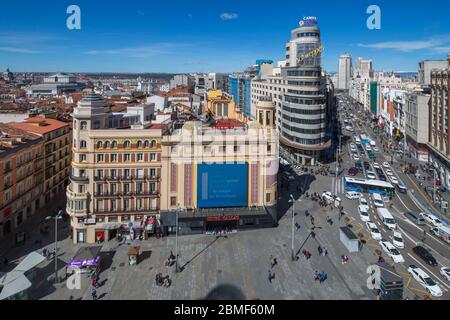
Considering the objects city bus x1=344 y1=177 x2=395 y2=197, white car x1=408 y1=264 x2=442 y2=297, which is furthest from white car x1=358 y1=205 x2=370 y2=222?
white car x1=408 y1=264 x2=442 y2=297

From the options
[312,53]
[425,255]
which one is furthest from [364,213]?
[312,53]

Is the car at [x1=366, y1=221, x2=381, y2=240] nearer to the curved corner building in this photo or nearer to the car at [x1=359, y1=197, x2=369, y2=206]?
the car at [x1=359, y1=197, x2=369, y2=206]

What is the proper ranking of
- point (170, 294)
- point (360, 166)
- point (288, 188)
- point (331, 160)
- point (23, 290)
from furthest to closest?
point (331, 160), point (360, 166), point (288, 188), point (170, 294), point (23, 290)

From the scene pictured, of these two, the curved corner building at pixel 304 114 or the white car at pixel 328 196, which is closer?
the white car at pixel 328 196

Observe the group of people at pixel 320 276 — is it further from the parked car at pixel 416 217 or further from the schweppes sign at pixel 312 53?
the schweppes sign at pixel 312 53

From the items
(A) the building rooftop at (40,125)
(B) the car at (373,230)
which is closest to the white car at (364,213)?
(B) the car at (373,230)

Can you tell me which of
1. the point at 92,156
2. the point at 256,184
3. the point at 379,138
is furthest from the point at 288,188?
the point at 379,138

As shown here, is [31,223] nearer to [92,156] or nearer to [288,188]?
[92,156]
